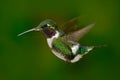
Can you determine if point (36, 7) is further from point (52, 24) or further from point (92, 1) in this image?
point (52, 24)

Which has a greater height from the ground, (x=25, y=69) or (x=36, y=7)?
(x=36, y=7)

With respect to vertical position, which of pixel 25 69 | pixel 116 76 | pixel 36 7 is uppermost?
pixel 36 7

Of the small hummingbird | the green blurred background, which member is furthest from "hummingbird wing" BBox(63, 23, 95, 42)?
the green blurred background

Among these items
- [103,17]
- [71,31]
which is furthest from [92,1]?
[71,31]

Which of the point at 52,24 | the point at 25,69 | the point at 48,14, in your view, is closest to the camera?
the point at 52,24

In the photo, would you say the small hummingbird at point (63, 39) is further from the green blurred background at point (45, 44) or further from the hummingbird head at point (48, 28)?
the green blurred background at point (45, 44)

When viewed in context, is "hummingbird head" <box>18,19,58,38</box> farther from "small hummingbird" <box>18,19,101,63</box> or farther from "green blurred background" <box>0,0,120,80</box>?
"green blurred background" <box>0,0,120,80</box>

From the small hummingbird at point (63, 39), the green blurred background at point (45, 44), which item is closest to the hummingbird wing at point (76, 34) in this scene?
the small hummingbird at point (63, 39)
